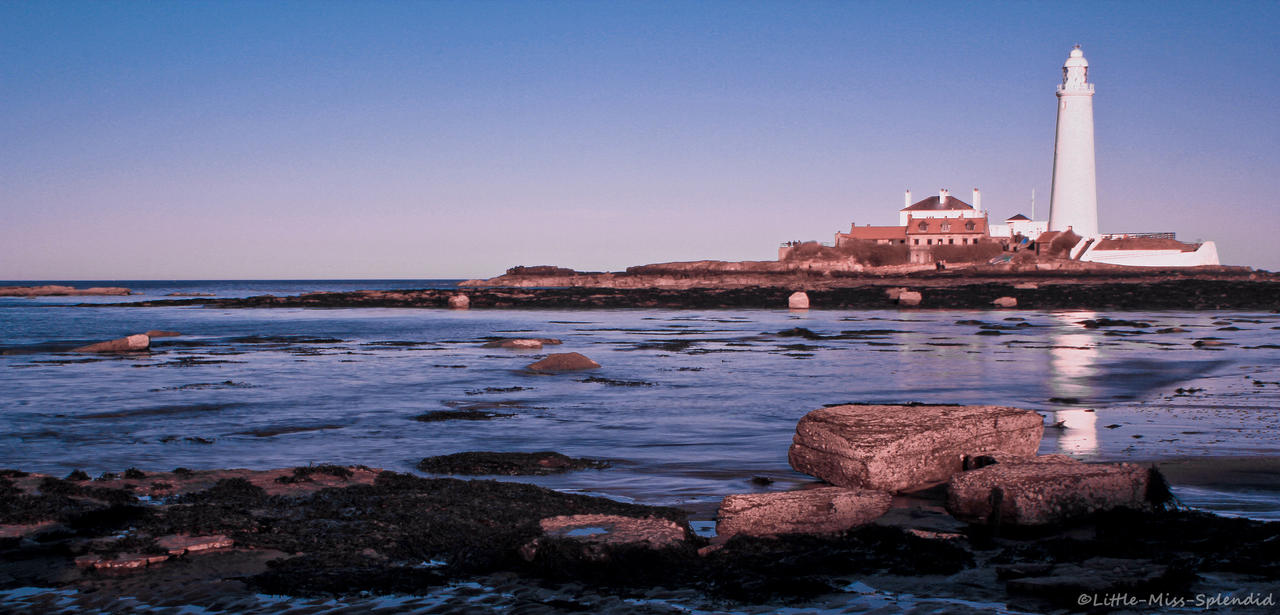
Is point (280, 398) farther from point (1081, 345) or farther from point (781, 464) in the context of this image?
point (1081, 345)

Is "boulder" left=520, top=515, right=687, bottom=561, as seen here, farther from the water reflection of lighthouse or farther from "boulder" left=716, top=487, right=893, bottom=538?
the water reflection of lighthouse

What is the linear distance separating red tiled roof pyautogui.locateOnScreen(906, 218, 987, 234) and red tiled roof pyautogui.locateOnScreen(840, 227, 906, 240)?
135cm

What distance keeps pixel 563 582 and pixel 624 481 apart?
3.43 metres

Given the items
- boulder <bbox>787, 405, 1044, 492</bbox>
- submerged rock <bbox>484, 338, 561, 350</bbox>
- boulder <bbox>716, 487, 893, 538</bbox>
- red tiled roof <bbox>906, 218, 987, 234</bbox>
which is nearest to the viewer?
boulder <bbox>716, 487, 893, 538</bbox>

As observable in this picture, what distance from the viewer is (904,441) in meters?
8.19

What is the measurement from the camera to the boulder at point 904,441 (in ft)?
26.7

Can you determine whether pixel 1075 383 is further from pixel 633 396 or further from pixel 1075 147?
pixel 1075 147

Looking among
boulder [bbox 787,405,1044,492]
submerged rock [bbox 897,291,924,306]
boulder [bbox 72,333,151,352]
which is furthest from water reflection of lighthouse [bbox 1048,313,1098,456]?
boulder [bbox 72,333,151,352]

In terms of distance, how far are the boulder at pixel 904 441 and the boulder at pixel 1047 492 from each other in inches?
37.4

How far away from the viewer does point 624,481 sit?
9.11 metres

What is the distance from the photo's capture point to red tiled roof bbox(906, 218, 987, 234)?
103125 mm

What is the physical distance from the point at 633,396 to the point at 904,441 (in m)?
8.63

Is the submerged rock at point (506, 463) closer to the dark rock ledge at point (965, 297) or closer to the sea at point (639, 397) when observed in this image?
the sea at point (639, 397)

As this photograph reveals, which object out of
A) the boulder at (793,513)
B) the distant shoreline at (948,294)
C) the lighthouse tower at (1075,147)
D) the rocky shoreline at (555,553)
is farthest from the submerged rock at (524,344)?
the lighthouse tower at (1075,147)
